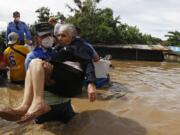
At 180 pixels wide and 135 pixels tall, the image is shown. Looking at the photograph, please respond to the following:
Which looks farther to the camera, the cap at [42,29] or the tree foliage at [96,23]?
the tree foliage at [96,23]

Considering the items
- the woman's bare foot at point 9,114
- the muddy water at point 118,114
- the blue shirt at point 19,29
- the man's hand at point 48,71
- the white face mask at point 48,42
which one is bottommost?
Answer: the muddy water at point 118,114

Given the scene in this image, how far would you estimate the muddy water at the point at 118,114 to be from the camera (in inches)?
174

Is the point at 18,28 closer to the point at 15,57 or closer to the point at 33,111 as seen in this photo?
the point at 15,57

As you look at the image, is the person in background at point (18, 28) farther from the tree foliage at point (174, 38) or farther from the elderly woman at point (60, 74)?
the tree foliage at point (174, 38)

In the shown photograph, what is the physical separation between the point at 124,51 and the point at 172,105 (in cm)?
1771

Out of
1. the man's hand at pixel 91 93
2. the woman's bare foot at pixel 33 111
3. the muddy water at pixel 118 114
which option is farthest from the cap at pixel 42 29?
the woman's bare foot at pixel 33 111

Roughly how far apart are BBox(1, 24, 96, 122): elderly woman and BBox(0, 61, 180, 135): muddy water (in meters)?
0.51

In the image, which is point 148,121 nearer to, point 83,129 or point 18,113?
point 83,129

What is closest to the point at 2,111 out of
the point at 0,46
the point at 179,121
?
the point at 179,121

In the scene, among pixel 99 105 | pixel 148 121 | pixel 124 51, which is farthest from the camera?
pixel 124 51

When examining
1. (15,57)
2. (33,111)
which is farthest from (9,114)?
(15,57)

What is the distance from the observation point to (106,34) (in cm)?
2395

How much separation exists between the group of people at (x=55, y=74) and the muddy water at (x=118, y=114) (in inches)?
9.7

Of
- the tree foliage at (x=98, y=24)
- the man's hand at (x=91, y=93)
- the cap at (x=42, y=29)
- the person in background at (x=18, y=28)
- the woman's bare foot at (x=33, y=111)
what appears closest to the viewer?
the woman's bare foot at (x=33, y=111)
